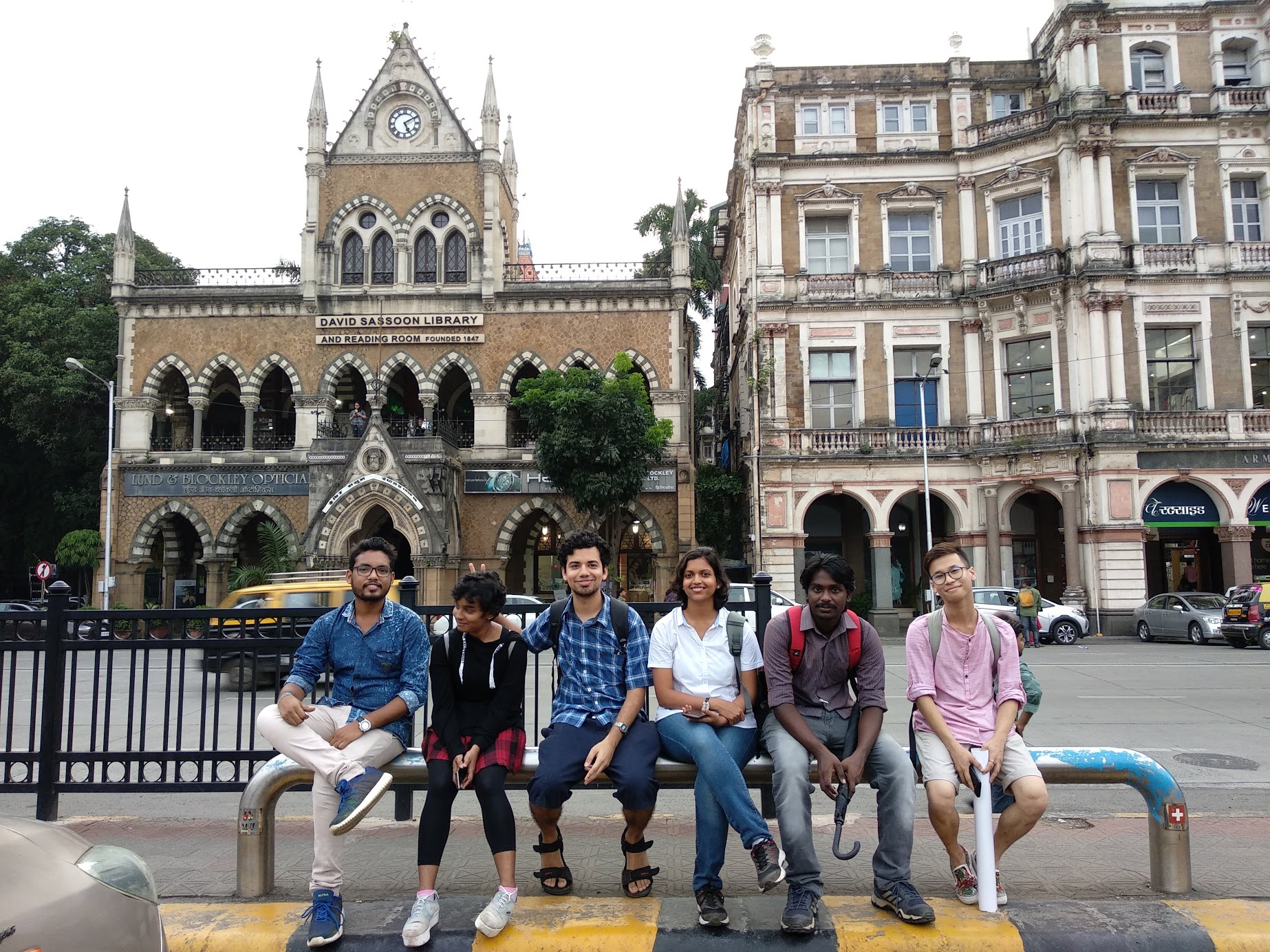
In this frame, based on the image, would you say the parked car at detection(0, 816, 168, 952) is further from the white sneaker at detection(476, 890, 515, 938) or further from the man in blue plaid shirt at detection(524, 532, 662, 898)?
the man in blue plaid shirt at detection(524, 532, 662, 898)

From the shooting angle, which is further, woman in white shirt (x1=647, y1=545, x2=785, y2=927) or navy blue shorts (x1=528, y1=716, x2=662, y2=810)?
navy blue shorts (x1=528, y1=716, x2=662, y2=810)

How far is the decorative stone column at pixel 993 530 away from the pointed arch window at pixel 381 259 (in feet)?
65.5

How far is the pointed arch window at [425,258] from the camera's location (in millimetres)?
28219

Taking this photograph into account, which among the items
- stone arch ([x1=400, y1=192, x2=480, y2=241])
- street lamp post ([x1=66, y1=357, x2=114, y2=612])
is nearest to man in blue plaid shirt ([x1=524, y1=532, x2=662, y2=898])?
stone arch ([x1=400, y1=192, x2=480, y2=241])

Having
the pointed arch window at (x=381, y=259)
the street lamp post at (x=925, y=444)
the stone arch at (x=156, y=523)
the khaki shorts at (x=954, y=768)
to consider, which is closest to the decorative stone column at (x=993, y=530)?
the street lamp post at (x=925, y=444)

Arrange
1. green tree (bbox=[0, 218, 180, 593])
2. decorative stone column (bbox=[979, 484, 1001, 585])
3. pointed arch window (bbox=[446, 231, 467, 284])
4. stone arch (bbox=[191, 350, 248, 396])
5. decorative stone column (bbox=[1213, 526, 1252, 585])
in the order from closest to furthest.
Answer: decorative stone column (bbox=[1213, 526, 1252, 585])
decorative stone column (bbox=[979, 484, 1001, 585])
stone arch (bbox=[191, 350, 248, 396])
pointed arch window (bbox=[446, 231, 467, 284])
green tree (bbox=[0, 218, 180, 593])

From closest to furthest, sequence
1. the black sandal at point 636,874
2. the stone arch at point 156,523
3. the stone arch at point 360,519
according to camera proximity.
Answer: the black sandal at point 636,874 → the stone arch at point 360,519 → the stone arch at point 156,523

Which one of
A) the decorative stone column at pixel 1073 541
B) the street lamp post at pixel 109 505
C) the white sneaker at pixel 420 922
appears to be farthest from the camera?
the street lamp post at pixel 109 505

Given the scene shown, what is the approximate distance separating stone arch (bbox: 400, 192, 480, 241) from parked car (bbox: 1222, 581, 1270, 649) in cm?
2342

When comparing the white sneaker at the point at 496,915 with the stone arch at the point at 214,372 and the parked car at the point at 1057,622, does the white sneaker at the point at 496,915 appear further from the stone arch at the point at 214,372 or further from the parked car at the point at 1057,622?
the stone arch at the point at 214,372

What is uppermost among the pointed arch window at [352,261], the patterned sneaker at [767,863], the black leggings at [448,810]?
the pointed arch window at [352,261]

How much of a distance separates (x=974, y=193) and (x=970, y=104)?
115 inches

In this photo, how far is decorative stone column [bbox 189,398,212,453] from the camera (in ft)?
90.0

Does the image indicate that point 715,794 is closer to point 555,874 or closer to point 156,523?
point 555,874
